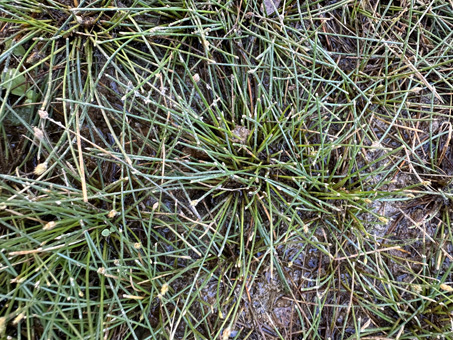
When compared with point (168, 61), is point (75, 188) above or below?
below

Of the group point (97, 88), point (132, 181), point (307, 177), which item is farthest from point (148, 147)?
point (307, 177)

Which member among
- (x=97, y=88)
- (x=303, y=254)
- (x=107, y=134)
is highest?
(x=97, y=88)

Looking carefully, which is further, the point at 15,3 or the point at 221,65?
the point at 221,65

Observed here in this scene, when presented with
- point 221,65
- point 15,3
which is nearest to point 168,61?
point 221,65

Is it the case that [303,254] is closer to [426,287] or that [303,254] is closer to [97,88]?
[426,287]

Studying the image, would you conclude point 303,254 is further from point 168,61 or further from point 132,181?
point 168,61

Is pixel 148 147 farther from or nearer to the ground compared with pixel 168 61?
nearer to the ground
